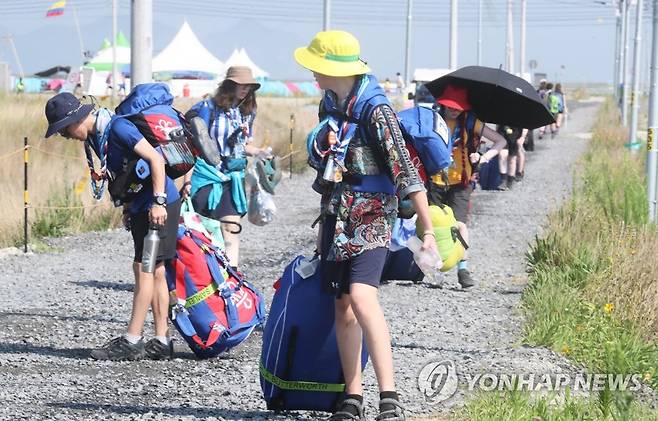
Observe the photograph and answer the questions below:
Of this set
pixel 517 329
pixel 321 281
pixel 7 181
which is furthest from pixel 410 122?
pixel 7 181

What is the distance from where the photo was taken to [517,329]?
9.09m

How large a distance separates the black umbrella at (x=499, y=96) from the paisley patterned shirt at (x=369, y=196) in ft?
12.4

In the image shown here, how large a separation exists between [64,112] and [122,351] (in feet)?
4.79

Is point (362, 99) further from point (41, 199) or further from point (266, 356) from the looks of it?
point (41, 199)

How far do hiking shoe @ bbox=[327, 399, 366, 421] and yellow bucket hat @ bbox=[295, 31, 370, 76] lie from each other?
1.51 m

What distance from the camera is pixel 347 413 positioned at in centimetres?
604

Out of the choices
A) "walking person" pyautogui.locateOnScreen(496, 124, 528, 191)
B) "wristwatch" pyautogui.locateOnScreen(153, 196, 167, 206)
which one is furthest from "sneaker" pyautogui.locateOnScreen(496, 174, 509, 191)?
"wristwatch" pyautogui.locateOnScreen(153, 196, 167, 206)

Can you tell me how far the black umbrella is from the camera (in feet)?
31.7

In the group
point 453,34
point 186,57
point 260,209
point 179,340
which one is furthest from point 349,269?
point 186,57

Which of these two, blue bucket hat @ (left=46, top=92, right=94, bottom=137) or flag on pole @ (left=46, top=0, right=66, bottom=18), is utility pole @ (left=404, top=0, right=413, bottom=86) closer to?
flag on pole @ (left=46, top=0, right=66, bottom=18)

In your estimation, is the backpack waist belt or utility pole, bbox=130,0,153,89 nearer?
the backpack waist belt

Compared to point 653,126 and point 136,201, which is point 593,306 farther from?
point 653,126

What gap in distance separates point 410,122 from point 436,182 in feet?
12.8

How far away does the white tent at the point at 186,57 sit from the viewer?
6247 cm
